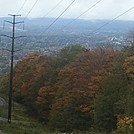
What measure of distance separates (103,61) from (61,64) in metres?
12.5

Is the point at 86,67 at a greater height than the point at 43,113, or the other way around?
the point at 86,67

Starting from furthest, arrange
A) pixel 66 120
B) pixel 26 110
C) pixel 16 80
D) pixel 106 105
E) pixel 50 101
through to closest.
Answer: pixel 16 80 < pixel 26 110 < pixel 50 101 < pixel 66 120 < pixel 106 105

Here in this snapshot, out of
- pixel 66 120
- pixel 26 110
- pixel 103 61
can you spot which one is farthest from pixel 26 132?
pixel 26 110

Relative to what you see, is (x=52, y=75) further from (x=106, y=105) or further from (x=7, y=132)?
(x=7, y=132)

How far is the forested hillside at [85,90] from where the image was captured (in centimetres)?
3553

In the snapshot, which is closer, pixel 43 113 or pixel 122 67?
pixel 122 67

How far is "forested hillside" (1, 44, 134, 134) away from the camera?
35.5 meters

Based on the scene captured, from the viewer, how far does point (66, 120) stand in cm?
4253

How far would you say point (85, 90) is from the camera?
1666 inches

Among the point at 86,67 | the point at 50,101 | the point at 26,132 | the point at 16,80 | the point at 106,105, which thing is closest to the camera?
the point at 26,132

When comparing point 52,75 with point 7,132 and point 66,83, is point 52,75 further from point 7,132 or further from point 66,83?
point 7,132

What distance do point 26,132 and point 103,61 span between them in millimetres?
24258

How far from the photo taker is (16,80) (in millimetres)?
72312

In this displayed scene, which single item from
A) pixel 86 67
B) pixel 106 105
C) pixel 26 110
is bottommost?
pixel 26 110
